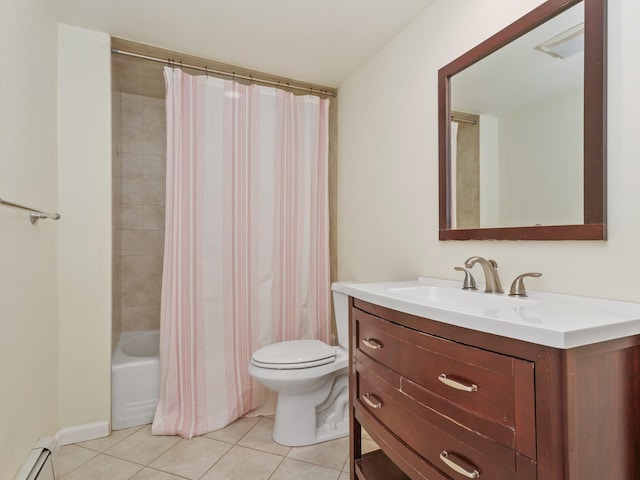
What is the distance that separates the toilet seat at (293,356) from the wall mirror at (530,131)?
2.93 ft

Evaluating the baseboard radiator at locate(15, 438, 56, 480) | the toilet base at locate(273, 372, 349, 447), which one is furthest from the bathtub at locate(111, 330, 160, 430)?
the toilet base at locate(273, 372, 349, 447)

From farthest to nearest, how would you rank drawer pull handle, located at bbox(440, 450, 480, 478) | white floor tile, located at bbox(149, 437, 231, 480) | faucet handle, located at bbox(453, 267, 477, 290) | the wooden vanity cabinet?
white floor tile, located at bbox(149, 437, 231, 480) → faucet handle, located at bbox(453, 267, 477, 290) → drawer pull handle, located at bbox(440, 450, 480, 478) → the wooden vanity cabinet

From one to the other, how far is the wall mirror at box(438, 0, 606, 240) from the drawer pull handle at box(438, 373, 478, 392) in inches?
24.3

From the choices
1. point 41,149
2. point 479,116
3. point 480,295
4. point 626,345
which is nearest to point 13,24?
point 41,149

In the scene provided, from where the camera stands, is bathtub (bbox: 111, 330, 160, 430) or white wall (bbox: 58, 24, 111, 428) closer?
white wall (bbox: 58, 24, 111, 428)

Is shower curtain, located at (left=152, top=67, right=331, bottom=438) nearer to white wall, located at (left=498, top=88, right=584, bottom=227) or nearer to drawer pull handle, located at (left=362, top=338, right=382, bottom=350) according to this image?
drawer pull handle, located at (left=362, top=338, right=382, bottom=350)

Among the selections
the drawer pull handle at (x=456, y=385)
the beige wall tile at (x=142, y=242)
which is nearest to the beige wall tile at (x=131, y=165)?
the beige wall tile at (x=142, y=242)

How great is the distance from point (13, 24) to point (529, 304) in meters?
2.07

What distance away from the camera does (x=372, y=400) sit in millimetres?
1293

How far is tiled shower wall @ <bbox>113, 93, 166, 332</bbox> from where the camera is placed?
2.79m

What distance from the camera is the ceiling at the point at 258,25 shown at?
1745mm

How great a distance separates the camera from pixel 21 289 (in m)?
1.37

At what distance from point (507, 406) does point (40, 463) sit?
172cm

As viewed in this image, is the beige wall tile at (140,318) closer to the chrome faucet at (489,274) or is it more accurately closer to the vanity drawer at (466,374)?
the vanity drawer at (466,374)
